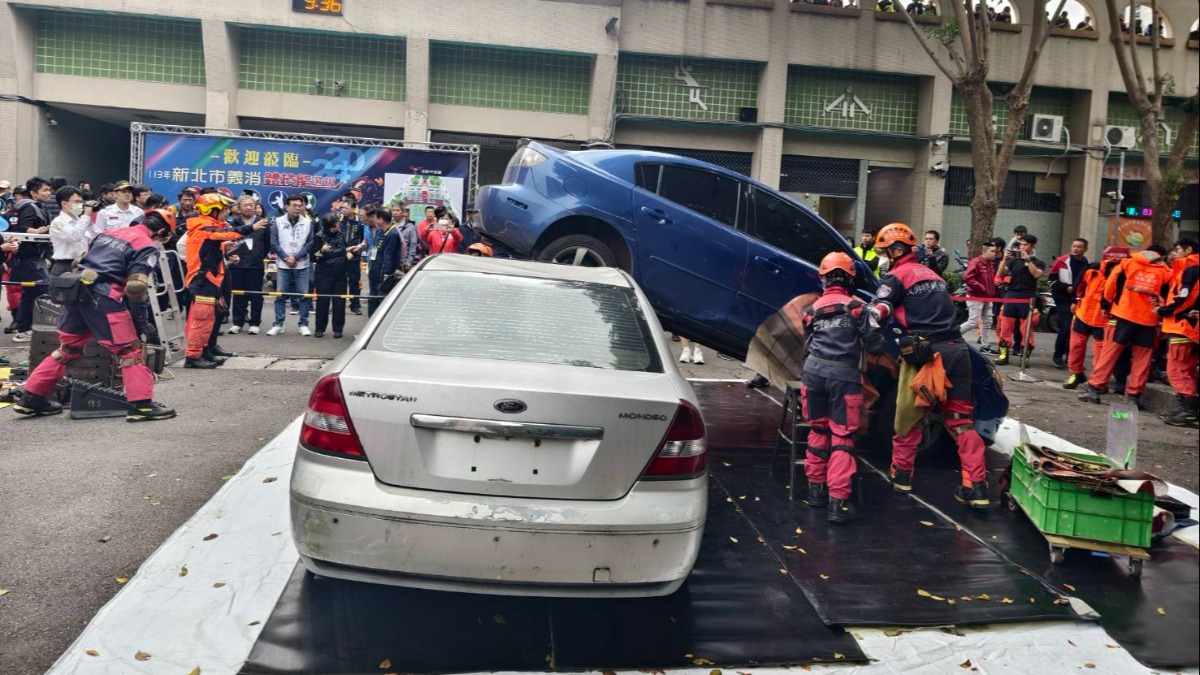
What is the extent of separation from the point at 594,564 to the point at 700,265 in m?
4.28

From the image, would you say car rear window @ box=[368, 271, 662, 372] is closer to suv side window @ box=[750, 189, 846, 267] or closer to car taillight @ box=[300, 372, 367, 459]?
car taillight @ box=[300, 372, 367, 459]

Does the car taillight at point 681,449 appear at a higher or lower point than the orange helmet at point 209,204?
lower

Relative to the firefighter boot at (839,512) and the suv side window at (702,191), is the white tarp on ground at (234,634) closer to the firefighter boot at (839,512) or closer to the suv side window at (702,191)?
the firefighter boot at (839,512)

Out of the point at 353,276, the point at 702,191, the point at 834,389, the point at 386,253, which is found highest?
the point at 702,191

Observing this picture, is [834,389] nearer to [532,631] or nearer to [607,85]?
[532,631]

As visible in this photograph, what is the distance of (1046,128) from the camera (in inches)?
867

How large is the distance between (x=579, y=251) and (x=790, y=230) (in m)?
1.76

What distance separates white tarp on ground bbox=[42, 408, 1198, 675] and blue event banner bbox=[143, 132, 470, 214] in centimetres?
1191

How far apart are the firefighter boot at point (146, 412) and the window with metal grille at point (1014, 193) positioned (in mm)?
20390

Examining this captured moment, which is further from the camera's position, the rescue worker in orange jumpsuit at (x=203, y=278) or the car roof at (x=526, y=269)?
the rescue worker in orange jumpsuit at (x=203, y=278)

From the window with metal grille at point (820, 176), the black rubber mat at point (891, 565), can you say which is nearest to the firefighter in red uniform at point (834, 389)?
the black rubber mat at point (891, 565)

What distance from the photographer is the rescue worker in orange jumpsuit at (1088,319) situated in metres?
10.4

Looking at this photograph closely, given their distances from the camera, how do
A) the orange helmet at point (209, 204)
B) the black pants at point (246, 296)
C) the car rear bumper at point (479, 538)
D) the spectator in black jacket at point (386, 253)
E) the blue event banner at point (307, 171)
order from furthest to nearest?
1. the blue event banner at point (307, 171)
2. the spectator in black jacket at point (386, 253)
3. the black pants at point (246, 296)
4. the orange helmet at point (209, 204)
5. the car rear bumper at point (479, 538)

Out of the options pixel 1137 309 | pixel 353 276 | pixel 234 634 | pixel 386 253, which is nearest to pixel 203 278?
pixel 386 253
